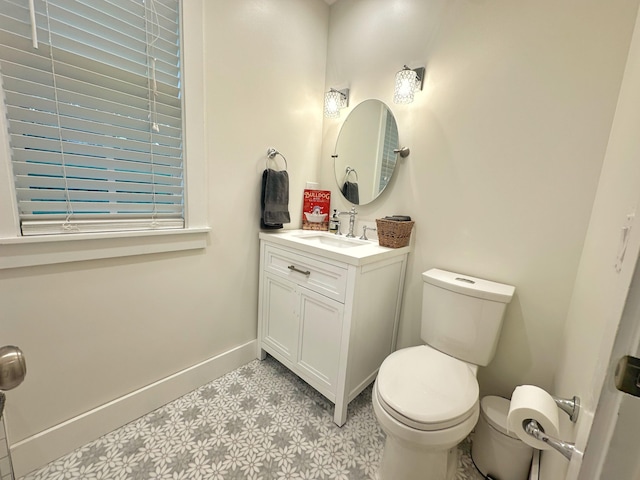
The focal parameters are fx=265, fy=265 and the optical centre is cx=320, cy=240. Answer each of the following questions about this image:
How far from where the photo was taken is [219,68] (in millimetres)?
1414

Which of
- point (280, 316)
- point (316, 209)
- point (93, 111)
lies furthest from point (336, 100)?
point (280, 316)

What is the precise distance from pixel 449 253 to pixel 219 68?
63.0 inches

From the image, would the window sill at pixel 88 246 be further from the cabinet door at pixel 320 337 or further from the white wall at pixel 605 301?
the white wall at pixel 605 301

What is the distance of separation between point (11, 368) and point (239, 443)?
102cm

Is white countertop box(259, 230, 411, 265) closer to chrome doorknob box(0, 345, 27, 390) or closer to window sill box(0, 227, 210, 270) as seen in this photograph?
window sill box(0, 227, 210, 270)

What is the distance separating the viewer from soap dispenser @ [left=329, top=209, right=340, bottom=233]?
1903mm

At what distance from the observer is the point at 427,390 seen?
101cm

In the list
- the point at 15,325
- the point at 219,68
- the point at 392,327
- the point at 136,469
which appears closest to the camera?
the point at 15,325

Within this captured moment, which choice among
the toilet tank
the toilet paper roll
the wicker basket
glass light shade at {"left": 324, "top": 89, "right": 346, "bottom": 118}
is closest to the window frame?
glass light shade at {"left": 324, "top": 89, "right": 346, "bottom": 118}

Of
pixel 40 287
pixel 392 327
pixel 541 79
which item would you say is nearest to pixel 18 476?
pixel 40 287

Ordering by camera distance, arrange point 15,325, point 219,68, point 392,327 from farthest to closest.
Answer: point 392,327 → point 219,68 → point 15,325

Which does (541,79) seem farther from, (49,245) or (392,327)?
(49,245)

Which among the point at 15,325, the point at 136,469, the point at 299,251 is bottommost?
the point at 136,469

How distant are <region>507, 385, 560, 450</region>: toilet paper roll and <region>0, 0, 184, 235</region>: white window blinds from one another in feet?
4.96
